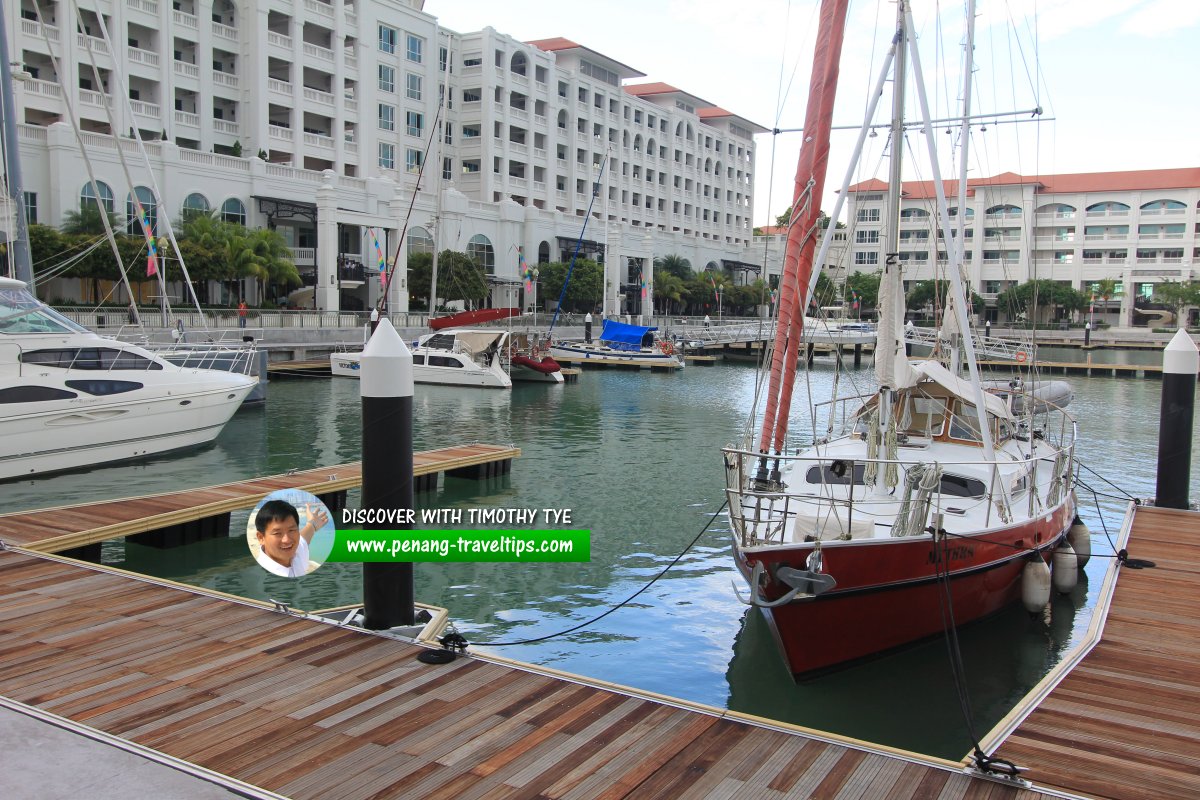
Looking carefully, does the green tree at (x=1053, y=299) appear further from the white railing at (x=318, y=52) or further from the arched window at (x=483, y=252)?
the white railing at (x=318, y=52)

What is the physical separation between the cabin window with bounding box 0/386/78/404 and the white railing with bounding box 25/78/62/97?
37.1m

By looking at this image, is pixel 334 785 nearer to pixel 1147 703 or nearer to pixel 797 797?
pixel 797 797

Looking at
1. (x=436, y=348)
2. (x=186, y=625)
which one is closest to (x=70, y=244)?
(x=436, y=348)

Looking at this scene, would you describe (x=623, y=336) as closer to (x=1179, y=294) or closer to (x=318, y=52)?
(x=318, y=52)

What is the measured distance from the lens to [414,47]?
71938 millimetres

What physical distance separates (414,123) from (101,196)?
99.2 feet

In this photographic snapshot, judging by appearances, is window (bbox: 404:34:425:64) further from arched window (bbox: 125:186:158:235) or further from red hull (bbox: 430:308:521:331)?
red hull (bbox: 430:308:521:331)

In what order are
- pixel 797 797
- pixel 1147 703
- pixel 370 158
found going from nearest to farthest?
pixel 797 797, pixel 1147 703, pixel 370 158

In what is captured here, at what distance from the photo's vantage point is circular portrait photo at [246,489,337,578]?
8734 millimetres

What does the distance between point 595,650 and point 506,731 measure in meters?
4.69

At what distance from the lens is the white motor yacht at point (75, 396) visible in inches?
766

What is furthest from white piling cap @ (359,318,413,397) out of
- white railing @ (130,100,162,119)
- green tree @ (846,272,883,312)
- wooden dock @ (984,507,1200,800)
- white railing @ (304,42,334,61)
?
green tree @ (846,272,883,312)

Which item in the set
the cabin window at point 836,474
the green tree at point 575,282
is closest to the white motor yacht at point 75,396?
the cabin window at point 836,474

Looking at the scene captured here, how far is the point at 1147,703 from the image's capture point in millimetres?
7852
